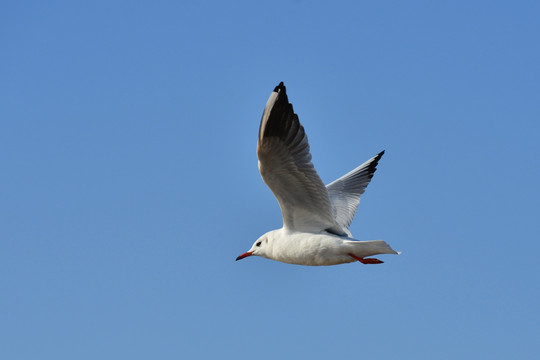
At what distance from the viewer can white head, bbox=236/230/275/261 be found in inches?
492

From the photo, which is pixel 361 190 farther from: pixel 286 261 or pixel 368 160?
pixel 286 261

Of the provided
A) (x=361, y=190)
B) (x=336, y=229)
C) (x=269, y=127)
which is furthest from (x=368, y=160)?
(x=269, y=127)

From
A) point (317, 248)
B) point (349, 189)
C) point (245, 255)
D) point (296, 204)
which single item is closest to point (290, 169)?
point (296, 204)

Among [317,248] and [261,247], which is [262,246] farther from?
[317,248]

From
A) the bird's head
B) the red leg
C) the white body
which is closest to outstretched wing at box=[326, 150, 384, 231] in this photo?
the bird's head

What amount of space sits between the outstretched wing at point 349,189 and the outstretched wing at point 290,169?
6.74ft

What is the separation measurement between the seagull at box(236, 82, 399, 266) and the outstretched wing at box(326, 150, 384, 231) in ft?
5.98

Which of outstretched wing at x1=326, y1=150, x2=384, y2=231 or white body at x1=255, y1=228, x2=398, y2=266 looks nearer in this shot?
white body at x1=255, y1=228, x2=398, y2=266

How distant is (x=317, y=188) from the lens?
11.5 metres

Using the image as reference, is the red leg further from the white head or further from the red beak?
the red beak

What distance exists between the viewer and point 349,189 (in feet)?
49.0

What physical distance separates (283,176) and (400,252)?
1.91 meters

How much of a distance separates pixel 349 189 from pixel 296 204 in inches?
128

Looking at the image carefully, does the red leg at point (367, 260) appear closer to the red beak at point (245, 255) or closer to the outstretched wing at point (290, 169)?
the outstretched wing at point (290, 169)
